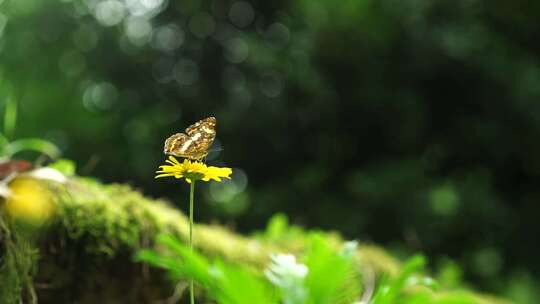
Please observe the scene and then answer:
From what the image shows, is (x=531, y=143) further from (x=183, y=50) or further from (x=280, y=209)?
(x=183, y=50)

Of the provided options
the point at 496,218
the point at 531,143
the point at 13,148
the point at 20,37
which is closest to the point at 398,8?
the point at 531,143

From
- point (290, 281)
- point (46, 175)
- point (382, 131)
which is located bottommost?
point (290, 281)

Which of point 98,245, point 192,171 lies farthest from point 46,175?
point 192,171

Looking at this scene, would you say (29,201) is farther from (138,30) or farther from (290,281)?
(138,30)

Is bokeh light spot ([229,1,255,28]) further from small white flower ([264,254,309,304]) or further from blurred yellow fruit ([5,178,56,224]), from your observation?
small white flower ([264,254,309,304])

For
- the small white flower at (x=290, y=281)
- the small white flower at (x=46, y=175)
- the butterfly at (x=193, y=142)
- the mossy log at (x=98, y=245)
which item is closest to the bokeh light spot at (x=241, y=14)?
the mossy log at (x=98, y=245)

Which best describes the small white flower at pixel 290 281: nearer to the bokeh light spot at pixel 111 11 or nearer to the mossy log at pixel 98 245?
the mossy log at pixel 98 245

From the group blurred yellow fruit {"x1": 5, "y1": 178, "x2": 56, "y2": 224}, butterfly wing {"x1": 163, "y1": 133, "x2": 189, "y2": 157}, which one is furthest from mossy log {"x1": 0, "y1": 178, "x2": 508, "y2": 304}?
butterfly wing {"x1": 163, "y1": 133, "x2": 189, "y2": 157}
